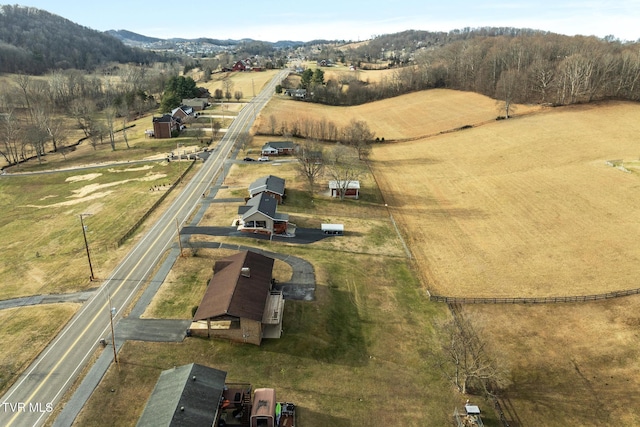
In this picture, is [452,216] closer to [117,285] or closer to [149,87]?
[117,285]

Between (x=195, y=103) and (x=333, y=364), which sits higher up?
(x=195, y=103)

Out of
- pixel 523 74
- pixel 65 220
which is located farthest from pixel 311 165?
pixel 523 74

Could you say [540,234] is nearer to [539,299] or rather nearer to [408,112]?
[539,299]

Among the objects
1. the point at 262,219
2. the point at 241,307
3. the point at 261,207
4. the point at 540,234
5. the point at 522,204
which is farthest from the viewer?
the point at 522,204

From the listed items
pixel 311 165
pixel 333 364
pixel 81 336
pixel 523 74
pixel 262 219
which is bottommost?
pixel 333 364

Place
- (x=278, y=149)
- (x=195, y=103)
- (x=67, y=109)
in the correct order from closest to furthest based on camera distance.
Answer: (x=278, y=149), (x=195, y=103), (x=67, y=109)

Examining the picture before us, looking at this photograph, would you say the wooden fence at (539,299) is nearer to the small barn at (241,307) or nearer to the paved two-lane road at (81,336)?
the small barn at (241,307)

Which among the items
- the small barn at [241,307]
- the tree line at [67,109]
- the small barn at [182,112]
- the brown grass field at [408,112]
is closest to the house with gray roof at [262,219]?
the small barn at [241,307]
